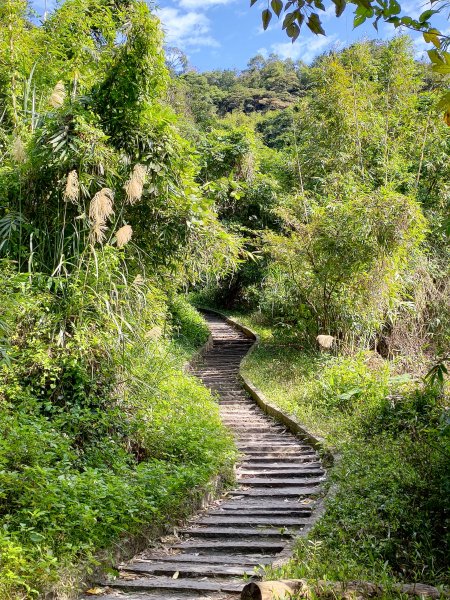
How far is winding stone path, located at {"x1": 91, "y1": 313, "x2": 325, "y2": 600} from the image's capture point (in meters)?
4.67

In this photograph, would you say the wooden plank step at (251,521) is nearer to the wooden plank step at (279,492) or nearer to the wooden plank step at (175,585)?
the wooden plank step at (279,492)

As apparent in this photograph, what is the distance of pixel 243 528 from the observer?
20.9ft

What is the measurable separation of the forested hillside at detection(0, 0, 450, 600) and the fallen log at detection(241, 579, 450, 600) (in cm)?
58

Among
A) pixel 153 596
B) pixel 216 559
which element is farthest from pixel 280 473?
pixel 153 596

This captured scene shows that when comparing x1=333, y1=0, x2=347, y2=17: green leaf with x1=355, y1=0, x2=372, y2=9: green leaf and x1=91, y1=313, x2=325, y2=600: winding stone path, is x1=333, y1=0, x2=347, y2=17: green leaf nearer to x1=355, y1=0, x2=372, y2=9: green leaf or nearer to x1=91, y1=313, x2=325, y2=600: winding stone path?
x1=355, y1=0, x2=372, y2=9: green leaf

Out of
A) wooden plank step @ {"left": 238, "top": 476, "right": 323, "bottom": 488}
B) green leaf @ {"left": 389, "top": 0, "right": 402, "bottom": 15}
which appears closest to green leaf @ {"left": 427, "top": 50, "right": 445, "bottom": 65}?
green leaf @ {"left": 389, "top": 0, "right": 402, "bottom": 15}

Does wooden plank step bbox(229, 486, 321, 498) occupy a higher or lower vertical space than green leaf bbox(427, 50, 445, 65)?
lower

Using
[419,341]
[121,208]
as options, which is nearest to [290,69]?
[419,341]

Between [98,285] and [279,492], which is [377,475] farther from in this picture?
[98,285]

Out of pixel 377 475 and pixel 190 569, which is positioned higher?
pixel 377 475

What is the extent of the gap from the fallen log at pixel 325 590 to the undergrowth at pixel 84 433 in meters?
1.67

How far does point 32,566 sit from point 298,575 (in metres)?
1.78

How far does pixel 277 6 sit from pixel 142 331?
585 centimetres

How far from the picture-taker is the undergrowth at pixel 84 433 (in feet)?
15.4
